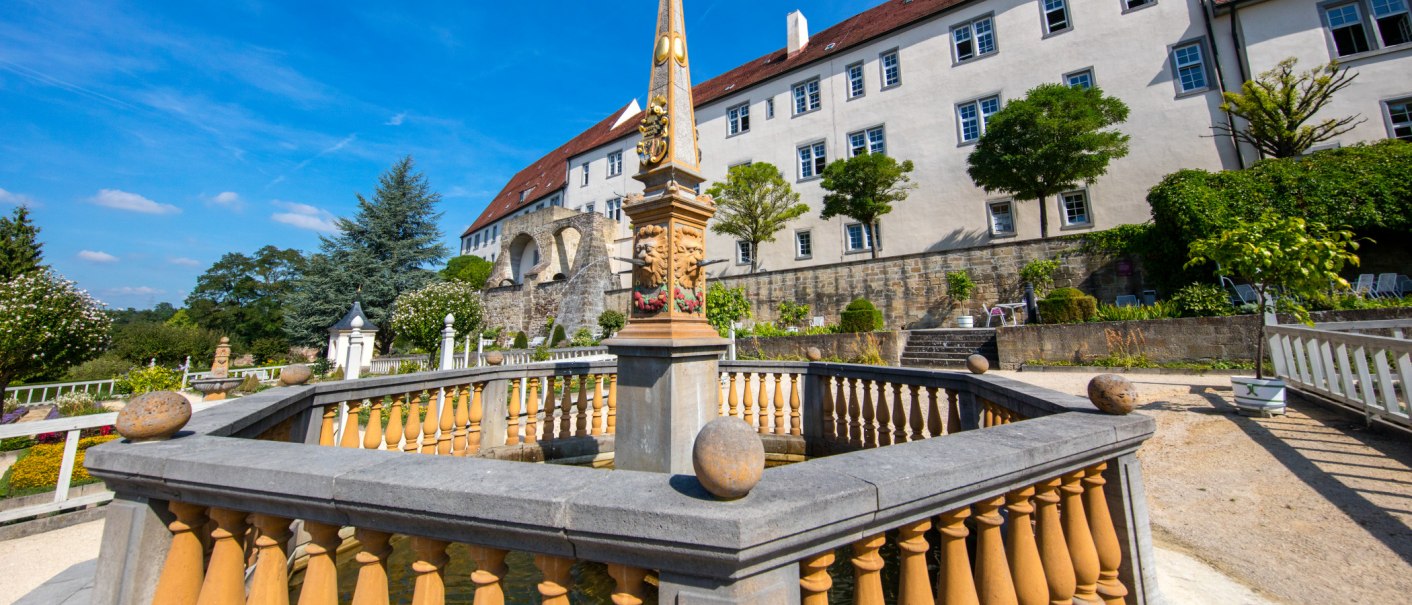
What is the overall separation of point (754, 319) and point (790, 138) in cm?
1082

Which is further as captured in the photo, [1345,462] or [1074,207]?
[1074,207]

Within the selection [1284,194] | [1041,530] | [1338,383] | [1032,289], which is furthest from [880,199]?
[1041,530]

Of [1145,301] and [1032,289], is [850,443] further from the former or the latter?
[1145,301]

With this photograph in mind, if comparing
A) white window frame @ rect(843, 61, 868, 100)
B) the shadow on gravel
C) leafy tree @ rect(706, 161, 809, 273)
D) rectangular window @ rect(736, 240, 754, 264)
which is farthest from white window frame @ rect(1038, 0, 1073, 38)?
the shadow on gravel

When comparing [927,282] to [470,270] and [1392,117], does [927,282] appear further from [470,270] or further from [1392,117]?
[470,270]

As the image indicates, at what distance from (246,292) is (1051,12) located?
68510mm

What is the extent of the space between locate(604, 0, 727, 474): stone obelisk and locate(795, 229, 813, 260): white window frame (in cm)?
2049

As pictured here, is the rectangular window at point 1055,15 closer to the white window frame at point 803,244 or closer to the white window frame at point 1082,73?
the white window frame at point 1082,73

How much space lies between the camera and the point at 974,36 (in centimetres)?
2028

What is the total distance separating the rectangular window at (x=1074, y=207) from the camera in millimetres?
17906

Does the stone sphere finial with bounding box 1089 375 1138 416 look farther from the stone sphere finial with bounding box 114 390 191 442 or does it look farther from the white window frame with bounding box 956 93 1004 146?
the white window frame with bounding box 956 93 1004 146

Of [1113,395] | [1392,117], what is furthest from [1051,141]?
[1113,395]

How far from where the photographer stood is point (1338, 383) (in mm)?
6156

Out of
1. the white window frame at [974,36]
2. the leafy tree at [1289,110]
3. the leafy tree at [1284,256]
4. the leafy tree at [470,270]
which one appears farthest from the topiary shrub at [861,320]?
the leafy tree at [470,270]
